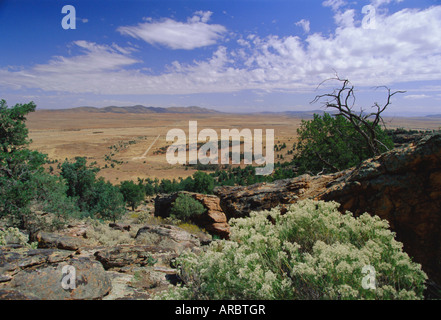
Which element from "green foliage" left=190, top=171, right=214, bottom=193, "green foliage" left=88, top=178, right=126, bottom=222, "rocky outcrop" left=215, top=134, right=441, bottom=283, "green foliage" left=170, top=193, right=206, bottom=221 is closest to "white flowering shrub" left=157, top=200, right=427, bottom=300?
"rocky outcrop" left=215, top=134, right=441, bottom=283

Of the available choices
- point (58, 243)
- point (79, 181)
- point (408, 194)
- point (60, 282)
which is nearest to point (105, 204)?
point (79, 181)

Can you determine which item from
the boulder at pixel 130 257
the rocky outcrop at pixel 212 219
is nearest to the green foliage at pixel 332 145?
the rocky outcrop at pixel 212 219

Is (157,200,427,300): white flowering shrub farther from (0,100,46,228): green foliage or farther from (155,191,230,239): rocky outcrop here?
(155,191,230,239): rocky outcrop

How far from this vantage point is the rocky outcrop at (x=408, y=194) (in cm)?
435

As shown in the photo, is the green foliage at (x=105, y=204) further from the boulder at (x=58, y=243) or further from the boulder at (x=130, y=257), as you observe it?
the boulder at (x=130, y=257)

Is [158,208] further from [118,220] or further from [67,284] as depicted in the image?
[67,284]

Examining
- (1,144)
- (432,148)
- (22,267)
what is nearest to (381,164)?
(432,148)

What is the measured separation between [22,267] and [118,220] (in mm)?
17111

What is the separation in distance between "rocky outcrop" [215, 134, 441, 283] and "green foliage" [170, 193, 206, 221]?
9978 mm

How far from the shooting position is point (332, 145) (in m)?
13.8

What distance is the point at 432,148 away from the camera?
4.50 metres

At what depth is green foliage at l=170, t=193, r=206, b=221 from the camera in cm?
1509

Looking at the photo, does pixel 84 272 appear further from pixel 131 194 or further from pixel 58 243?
pixel 131 194

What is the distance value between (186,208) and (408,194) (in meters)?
12.2
